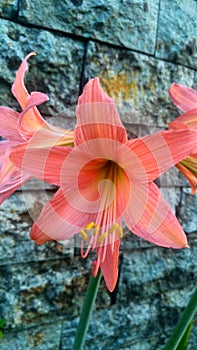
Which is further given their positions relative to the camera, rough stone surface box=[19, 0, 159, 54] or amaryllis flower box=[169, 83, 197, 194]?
rough stone surface box=[19, 0, 159, 54]

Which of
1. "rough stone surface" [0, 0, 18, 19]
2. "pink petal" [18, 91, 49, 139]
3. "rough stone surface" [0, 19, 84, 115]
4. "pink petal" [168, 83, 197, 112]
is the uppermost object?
"rough stone surface" [0, 0, 18, 19]

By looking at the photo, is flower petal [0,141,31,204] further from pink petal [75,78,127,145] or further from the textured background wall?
the textured background wall

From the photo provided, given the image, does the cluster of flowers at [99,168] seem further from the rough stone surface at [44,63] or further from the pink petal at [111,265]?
the rough stone surface at [44,63]

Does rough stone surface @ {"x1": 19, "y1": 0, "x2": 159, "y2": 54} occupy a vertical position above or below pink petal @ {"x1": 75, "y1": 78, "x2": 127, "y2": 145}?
above

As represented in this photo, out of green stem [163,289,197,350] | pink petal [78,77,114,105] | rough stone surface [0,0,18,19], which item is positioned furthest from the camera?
rough stone surface [0,0,18,19]

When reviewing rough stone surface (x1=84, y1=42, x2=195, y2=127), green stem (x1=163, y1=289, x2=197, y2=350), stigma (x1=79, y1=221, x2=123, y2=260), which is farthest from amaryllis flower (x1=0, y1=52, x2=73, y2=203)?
rough stone surface (x1=84, y1=42, x2=195, y2=127)

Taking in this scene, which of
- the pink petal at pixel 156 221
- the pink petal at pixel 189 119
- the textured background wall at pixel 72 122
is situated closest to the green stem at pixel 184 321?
the pink petal at pixel 156 221

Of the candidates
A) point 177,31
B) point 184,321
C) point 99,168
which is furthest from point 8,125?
point 177,31
